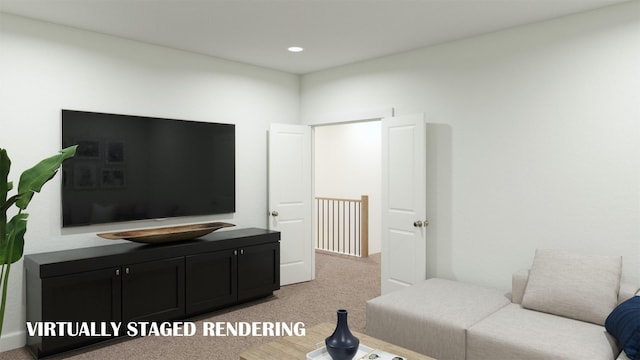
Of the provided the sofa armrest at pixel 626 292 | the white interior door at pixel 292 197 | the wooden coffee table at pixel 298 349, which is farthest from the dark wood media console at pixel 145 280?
the sofa armrest at pixel 626 292

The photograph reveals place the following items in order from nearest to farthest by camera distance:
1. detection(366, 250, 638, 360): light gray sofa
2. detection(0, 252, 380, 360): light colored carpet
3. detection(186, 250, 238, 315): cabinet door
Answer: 1. detection(366, 250, 638, 360): light gray sofa
2. detection(0, 252, 380, 360): light colored carpet
3. detection(186, 250, 238, 315): cabinet door

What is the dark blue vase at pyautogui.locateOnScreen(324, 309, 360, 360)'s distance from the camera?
2092mm

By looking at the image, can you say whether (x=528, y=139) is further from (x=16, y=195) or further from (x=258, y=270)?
(x=16, y=195)

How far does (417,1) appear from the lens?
3137 mm

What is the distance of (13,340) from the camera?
11.1ft

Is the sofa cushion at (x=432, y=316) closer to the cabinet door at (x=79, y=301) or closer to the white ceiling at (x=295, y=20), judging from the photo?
the cabinet door at (x=79, y=301)

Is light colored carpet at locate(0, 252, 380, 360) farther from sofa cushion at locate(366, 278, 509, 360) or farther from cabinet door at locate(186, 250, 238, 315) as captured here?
sofa cushion at locate(366, 278, 509, 360)

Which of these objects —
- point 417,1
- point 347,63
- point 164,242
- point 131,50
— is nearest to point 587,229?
point 417,1

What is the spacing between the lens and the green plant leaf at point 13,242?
2.40 meters

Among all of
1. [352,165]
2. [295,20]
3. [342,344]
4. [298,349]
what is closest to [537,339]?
[342,344]

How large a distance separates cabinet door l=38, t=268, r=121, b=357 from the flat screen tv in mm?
618

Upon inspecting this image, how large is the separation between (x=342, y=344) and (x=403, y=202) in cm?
242

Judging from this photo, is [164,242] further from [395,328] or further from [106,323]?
[395,328]

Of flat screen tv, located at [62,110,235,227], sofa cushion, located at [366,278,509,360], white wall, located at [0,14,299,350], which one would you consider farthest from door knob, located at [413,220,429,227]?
flat screen tv, located at [62,110,235,227]
